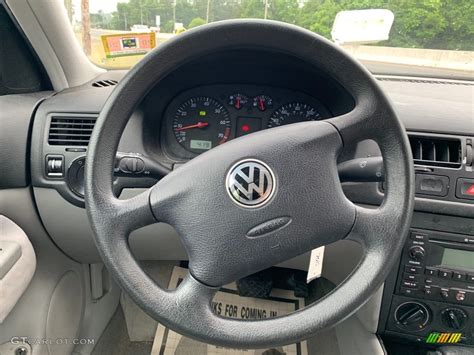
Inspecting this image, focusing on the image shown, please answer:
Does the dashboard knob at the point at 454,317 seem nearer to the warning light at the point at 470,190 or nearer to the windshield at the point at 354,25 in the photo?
the warning light at the point at 470,190

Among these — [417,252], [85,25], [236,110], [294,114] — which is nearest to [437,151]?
[417,252]

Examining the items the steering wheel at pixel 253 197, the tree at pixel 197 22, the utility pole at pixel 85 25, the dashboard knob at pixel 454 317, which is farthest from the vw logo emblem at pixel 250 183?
the utility pole at pixel 85 25

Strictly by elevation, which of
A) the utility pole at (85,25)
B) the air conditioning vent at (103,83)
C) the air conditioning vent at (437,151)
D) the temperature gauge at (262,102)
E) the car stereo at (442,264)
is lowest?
the car stereo at (442,264)

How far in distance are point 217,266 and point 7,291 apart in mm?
684

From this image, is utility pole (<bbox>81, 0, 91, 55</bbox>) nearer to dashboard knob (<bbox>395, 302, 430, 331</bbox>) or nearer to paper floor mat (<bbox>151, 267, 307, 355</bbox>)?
paper floor mat (<bbox>151, 267, 307, 355</bbox>)

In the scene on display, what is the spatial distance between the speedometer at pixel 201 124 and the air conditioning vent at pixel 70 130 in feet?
0.82

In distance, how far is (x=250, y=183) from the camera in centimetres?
94

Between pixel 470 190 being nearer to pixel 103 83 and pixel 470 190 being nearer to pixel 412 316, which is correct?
pixel 412 316

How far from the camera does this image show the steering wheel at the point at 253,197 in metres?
0.92

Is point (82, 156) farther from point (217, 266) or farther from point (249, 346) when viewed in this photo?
point (249, 346)

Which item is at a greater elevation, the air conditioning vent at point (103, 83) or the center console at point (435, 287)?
the air conditioning vent at point (103, 83)

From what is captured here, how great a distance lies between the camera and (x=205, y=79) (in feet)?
4.48

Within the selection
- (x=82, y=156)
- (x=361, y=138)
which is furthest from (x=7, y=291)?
(x=361, y=138)

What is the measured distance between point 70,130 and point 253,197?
0.67 meters
